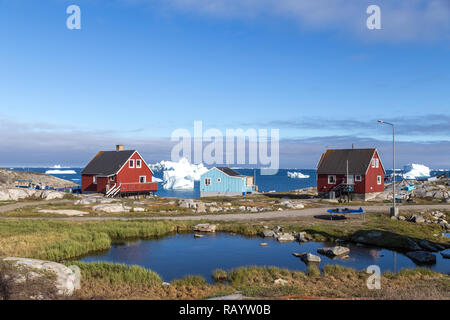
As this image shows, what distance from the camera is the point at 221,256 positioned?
2308 centimetres

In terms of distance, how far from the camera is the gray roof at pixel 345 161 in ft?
176

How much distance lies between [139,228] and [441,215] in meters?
30.4

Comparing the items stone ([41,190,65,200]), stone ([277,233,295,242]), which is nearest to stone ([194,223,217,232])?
stone ([277,233,295,242])

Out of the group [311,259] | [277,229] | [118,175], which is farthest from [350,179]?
[118,175]

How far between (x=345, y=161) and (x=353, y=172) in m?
2.79

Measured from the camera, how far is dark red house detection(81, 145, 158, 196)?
56.6 meters

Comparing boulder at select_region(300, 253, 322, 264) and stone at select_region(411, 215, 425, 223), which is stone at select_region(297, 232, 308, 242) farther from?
stone at select_region(411, 215, 425, 223)

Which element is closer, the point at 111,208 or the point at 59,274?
the point at 59,274

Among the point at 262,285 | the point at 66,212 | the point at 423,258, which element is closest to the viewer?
the point at 262,285

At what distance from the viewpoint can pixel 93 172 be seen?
59.3 m

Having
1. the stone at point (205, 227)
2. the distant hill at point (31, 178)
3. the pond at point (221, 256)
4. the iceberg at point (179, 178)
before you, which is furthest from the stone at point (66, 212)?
the iceberg at point (179, 178)

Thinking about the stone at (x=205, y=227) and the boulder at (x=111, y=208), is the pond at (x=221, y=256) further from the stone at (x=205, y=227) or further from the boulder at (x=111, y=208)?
the boulder at (x=111, y=208)

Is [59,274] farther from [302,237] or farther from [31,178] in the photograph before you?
[31,178]
